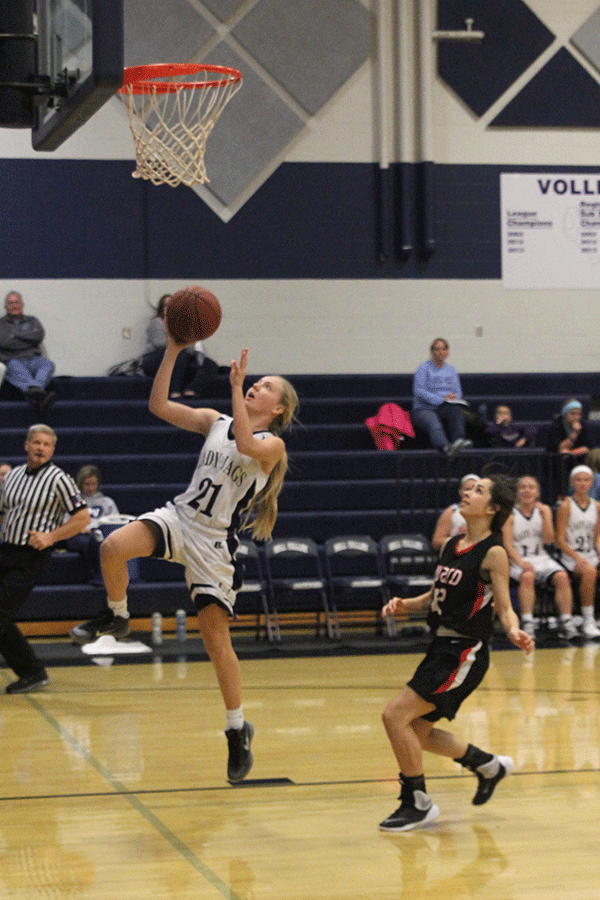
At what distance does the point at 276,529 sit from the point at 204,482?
6123 mm

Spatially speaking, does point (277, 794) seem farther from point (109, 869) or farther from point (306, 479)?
point (306, 479)

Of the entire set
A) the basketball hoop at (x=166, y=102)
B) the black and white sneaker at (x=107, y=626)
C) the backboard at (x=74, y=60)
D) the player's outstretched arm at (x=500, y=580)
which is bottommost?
the black and white sneaker at (x=107, y=626)

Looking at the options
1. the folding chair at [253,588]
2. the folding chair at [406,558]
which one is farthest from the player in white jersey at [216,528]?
the folding chair at [406,558]

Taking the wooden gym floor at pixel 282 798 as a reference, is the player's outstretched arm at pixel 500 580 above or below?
above

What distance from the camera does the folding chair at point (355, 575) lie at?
389 inches

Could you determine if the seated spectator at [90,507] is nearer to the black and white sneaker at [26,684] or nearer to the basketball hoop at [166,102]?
the black and white sneaker at [26,684]

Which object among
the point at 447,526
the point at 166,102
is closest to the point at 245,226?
the point at 166,102

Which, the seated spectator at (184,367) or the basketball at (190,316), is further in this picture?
the seated spectator at (184,367)

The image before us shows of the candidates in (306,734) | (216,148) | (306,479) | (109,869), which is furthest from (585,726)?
(216,148)

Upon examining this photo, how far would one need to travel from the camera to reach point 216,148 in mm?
13195

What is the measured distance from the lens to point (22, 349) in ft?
39.9

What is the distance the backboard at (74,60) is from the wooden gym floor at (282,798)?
9.31 ft

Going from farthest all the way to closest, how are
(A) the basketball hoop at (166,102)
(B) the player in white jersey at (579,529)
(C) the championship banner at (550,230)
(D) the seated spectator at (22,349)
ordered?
1. (C) the championship banner at (550,230)
2. (D) the seated spectator at (22,349)
3. (B) the player in white jersey at (579,529)
4. (A) the basketball hoop at (166,102)

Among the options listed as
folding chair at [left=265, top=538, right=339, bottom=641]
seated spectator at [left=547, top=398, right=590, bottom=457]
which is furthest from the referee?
seated spectator at [left=547, top=398, right=590, bottom=457]
